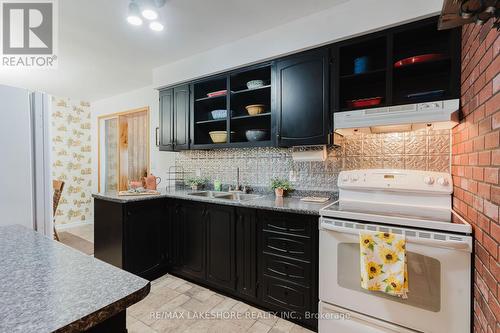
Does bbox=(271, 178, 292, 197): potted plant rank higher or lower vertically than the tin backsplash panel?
lower

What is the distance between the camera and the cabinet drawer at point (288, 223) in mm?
1769

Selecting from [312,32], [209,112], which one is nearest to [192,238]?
[209,112]

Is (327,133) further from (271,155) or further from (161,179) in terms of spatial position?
(161,179)

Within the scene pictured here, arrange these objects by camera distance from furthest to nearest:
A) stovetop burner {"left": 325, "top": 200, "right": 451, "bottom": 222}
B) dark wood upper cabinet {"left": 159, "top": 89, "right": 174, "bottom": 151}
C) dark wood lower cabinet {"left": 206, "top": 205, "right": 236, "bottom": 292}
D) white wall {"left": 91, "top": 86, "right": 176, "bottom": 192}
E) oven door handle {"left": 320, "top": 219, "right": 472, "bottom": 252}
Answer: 1. white wall {"left": 91, "top": 86, "right": 176, "bottom": 192}
2. dark wood upper cabinet {"left": 159, "top": 89, "right": 174, "bottom": 151}
3. dark wood lower cabinet {"left": 206, "top": 205, "right": 236, "bottom": 292}
4. stovetop burner {"left": 325, "top": 200, "right": 451, "bottom": 222}
5. oven door handle {"left": 320, "top": 219, "right": 472, "bottom": 252}

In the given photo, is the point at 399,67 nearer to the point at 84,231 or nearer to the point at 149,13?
the point at 149,13

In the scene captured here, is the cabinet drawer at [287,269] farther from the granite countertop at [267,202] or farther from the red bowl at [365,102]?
the red bowl at [365,102]

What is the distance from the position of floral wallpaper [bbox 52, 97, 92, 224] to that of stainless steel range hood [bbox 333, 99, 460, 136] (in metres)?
4.76

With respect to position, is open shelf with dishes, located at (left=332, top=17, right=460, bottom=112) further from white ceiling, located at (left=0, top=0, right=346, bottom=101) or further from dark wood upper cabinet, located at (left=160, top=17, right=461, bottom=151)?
white ceiling, located at (left=0, top=0, right=346, bottom=101)

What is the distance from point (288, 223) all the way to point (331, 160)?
0.83 m

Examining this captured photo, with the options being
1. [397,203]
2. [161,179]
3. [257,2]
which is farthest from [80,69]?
[397,203]

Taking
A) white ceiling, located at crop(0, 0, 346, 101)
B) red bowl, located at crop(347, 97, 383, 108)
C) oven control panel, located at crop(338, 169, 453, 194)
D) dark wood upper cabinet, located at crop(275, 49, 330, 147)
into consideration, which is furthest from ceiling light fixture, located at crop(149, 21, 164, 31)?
oven control panel, located at crop(338, 169, 453, 194)

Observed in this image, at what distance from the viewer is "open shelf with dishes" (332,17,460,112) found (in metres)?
1.69

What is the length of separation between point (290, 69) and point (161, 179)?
8.10 feet

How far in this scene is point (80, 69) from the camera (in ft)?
10.5
